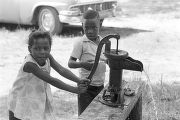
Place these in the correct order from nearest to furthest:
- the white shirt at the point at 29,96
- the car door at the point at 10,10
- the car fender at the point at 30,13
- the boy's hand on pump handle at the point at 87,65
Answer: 1. the white shirt at the point at 29,96
2. the boy's hand on pump handle at the point at 87,65
3. the car fender at the point at 30,13
4. the car door at the point at 10,10

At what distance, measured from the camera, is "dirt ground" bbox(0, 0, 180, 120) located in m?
Result: 4.57

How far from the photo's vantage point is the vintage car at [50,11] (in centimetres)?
823

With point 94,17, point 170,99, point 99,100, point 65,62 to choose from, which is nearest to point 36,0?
point 65,62

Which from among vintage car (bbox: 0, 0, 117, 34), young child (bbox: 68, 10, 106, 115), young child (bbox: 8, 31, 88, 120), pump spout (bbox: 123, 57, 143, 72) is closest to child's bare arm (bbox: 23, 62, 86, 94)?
young child (bbox: 8, 31, 88, 120)

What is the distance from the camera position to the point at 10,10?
8875 millimetres

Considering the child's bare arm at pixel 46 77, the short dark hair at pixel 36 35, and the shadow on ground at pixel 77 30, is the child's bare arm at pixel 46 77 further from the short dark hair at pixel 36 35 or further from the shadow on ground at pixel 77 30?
the shadow on ground at pixel 77 30

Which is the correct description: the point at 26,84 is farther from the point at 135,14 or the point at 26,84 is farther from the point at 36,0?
the point at 135,14

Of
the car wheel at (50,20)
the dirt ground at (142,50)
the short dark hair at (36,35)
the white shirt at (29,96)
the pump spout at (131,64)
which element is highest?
the short dark hair at (36,35)

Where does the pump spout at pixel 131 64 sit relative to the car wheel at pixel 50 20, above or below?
above

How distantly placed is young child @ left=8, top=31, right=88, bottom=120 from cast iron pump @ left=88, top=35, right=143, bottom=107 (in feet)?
0.78

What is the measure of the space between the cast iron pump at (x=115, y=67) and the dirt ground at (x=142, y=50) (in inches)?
61.4

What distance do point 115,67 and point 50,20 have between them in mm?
6279

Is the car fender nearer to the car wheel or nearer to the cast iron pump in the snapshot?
the car wheel

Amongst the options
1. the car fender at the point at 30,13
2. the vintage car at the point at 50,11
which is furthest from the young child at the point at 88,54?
the car fender at the point at 30,13
